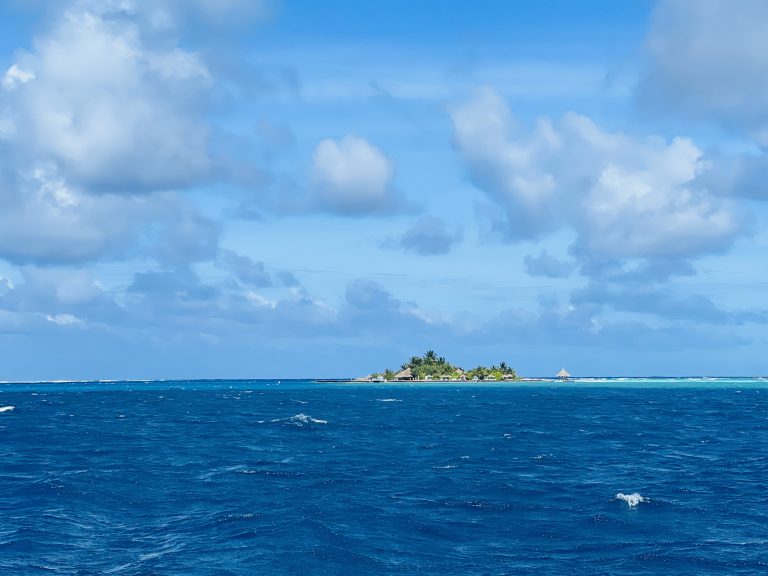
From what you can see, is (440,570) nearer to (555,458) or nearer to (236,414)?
(555,458)

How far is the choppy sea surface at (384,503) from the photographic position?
1325 inches

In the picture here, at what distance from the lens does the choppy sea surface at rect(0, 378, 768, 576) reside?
33656 millimetres

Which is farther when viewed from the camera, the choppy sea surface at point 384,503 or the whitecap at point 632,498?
the whitecap at point 632,498

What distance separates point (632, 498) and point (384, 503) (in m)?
15.4

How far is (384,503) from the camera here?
148ft

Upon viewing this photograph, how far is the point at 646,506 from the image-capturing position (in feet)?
143

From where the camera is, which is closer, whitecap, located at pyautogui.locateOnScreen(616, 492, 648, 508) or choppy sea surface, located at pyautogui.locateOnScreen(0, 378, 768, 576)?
choppy sea surface, located at pyautogui.locateOnScreen(0, 378, 768, 576)

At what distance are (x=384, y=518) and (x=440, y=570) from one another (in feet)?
31.8

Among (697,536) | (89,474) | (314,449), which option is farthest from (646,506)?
(89,474)

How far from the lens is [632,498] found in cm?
4506

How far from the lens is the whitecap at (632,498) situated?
145ft

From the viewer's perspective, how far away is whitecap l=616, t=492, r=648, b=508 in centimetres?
4416

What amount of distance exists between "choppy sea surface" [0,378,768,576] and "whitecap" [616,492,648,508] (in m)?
0.18

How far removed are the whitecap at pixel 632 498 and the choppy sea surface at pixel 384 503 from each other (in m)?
0.18
